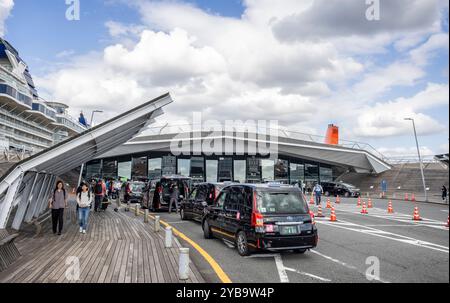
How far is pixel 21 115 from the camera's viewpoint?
214ft

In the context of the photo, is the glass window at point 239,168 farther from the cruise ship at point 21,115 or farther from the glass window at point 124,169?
the cruise ship at point 21,115

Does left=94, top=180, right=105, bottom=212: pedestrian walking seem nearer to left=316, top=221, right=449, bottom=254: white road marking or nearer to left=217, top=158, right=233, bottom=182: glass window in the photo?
left=316, top=221, right=449, bottom=254: white road marking

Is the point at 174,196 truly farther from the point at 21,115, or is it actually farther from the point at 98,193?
the point at 21,115

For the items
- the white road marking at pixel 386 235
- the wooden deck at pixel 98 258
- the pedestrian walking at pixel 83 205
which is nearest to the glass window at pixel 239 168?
the white road marking at pixel 386 235

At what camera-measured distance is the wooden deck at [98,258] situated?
6.41m

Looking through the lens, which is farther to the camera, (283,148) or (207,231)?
(283,148)

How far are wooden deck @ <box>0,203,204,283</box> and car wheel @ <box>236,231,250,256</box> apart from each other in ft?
4.86

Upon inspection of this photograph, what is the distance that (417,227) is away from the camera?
14.2m

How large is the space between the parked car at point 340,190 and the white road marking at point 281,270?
113 feet

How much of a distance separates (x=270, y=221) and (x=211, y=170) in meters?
54.2

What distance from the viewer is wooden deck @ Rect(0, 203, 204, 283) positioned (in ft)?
21.0

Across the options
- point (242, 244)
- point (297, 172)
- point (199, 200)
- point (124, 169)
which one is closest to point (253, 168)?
point (297, 172)

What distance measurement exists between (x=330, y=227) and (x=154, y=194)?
10595 millimetres

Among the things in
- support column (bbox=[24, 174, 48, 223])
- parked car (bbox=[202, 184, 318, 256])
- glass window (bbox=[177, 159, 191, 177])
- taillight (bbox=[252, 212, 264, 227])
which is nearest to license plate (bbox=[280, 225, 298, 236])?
parked car (bbox=[202, 184, 318, 256])
